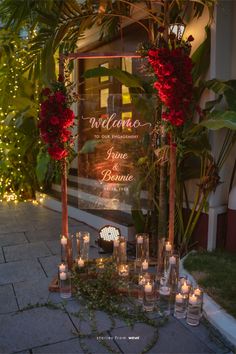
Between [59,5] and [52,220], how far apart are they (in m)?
3.49

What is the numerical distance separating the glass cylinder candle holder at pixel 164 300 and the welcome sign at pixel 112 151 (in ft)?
3.71

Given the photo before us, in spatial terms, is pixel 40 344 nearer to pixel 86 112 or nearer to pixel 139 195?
pixel 139 195

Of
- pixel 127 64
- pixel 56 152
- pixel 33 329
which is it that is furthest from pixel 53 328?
pixel 127 64

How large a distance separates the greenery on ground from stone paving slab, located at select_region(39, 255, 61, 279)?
1.45 meters

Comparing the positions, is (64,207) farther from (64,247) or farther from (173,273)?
(173,273)

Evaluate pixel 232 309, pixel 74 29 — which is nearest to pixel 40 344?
pixel 232 309

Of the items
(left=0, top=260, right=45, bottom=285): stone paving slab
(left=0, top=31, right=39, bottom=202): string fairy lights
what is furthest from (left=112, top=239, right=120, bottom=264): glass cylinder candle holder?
(left=0, top=31, right=39, bottom=202): string fairy lights

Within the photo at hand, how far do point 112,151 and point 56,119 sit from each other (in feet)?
2.53

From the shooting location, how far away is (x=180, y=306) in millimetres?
2910

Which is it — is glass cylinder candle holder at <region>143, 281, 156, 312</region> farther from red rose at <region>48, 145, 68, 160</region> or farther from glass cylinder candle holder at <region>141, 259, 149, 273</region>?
red rose at <region>48, 145, 68, 160</region>

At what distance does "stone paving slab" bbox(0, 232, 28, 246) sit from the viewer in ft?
15.9

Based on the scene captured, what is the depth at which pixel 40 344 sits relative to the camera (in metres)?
2.57

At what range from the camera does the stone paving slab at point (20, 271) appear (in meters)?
3.70

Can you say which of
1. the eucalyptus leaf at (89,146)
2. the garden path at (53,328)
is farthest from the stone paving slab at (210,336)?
the eucalyptus leaf at (89,146)
